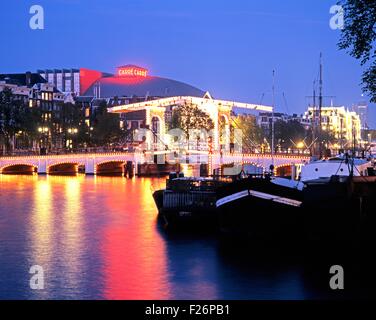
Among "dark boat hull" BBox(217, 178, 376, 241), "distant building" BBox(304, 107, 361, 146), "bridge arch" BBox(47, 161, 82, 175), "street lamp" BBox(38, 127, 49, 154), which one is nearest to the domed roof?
"distant building" BBox(304, 107, 361, 146)

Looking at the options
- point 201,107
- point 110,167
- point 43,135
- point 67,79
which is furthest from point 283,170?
point 67,79

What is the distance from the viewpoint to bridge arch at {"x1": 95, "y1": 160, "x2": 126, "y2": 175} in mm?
74062

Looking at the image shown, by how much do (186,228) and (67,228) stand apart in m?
5.35

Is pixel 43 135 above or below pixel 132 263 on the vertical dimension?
above

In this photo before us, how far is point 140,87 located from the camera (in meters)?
152

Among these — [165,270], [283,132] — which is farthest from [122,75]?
[165,270]

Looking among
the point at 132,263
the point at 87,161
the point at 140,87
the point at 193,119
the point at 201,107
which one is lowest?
the point at 132,263

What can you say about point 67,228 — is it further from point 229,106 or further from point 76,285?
point 229,106

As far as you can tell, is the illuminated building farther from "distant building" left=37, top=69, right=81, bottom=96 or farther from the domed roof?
"distant building" left=37, top=69, right=81, bottom=96

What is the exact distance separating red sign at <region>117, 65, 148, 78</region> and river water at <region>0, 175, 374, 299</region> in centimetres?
12494

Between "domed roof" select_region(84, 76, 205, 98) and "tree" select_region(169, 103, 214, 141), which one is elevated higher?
"domed roof" select_region(84, 76, 205, 98)

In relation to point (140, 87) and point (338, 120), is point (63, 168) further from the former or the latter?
point (338, 120)

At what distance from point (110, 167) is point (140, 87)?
75.7 metres

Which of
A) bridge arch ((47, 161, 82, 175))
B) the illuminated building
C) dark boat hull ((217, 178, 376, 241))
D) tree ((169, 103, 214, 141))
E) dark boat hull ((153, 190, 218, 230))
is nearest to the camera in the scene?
dark boat hull ((217, 178, 376, 241))
